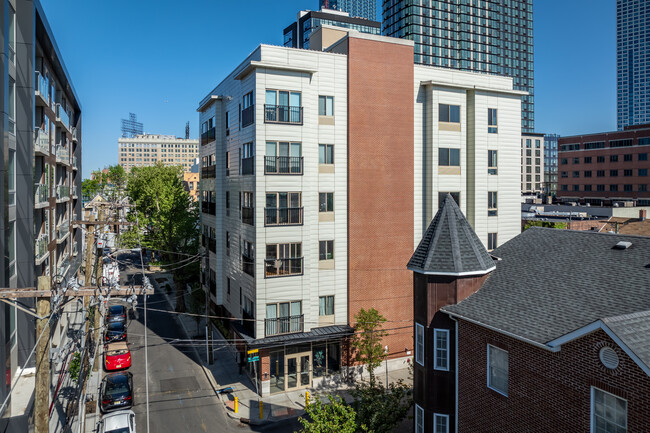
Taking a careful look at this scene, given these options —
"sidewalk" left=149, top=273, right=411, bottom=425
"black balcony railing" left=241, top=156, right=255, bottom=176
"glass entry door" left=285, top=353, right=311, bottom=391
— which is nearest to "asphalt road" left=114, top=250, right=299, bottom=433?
"sidewalk" left=149, top=273, right=411, bottom=425

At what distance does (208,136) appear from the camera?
1511 inches

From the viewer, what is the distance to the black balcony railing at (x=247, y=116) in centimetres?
2711

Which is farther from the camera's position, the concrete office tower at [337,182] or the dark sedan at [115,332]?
the dark sedan at [115,332]

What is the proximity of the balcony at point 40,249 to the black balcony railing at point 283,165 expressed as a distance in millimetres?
13614

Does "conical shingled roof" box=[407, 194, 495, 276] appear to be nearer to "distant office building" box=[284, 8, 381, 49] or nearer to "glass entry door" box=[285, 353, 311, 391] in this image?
"glass entry door" box=[285, 353, 311, 391]

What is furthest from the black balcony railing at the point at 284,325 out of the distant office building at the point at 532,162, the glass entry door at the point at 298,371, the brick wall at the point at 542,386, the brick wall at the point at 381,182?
the distant office building at the point at 532,162

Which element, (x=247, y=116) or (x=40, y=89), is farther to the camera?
(x=40, y=89)

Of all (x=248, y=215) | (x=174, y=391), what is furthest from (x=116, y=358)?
(x=248, y=215)

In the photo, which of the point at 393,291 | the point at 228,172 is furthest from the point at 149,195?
the point at 393,291

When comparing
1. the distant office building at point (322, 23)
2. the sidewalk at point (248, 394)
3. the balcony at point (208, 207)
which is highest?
the distant office building at point (322, 23)

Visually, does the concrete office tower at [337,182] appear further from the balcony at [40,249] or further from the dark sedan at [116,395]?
the balcony at [40,249]

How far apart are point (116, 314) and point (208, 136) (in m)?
17.9

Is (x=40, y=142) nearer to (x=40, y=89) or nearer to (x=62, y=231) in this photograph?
(x=40, y=89)

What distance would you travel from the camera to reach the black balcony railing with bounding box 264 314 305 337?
26158mm
